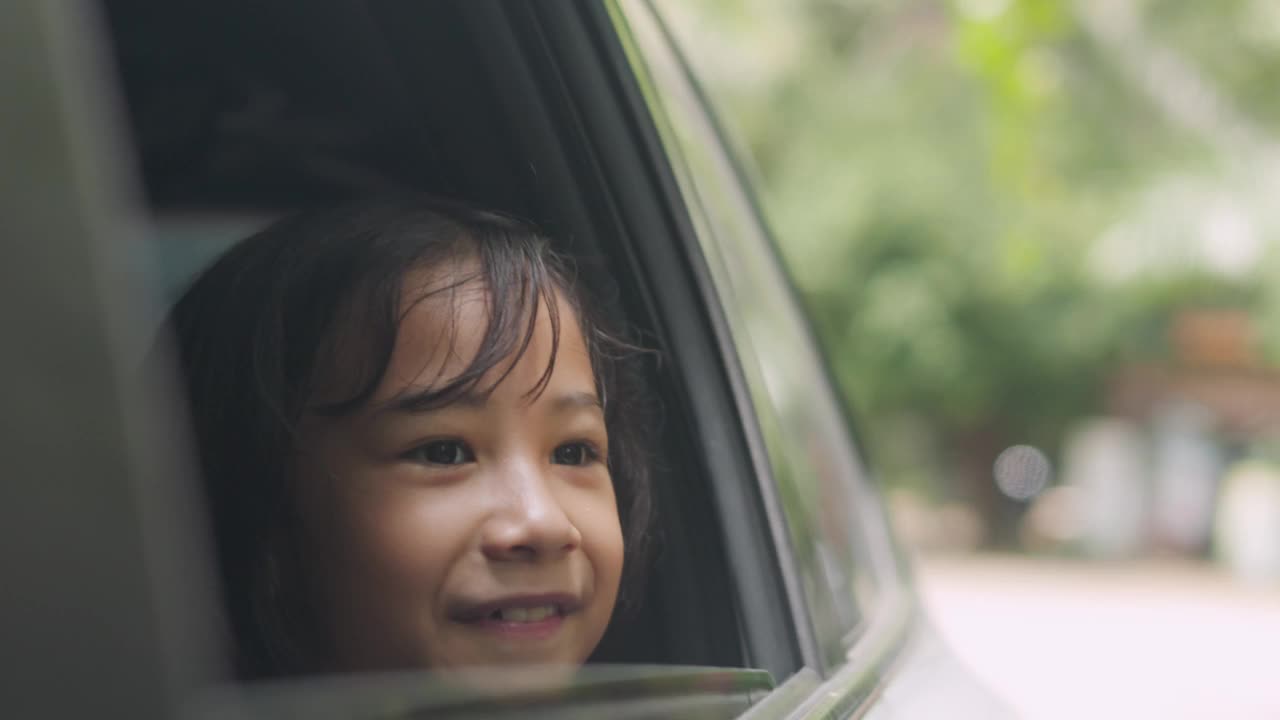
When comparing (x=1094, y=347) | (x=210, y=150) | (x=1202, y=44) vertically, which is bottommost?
(x=1094, y=347)

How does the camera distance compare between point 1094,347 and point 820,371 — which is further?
point 1094,347

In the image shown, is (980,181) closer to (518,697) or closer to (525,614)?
(525,614)

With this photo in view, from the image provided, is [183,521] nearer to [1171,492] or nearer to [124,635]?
[124,635]

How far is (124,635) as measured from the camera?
0.73 metres

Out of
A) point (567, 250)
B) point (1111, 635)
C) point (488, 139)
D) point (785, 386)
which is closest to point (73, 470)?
point (567, 250)

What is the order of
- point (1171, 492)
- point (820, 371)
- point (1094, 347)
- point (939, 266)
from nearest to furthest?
point (820, 371) → point (939, 266) → point (1094, 347) → point (1171, 492)

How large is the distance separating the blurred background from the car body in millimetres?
6002

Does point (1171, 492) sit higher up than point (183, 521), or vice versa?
point (183, 521)

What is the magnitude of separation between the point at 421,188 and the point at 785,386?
79 cm

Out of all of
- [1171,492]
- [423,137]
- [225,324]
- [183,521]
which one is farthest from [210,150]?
[1171,492]

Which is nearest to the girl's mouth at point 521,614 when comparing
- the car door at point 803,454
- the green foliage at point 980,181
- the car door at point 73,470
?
the car door at point 803,454

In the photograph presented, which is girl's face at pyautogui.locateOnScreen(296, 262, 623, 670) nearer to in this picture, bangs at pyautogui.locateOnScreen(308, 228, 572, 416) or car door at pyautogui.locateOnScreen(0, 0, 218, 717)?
bangs at pyautogui.locateOnScreen(308, 228, 572, 416)

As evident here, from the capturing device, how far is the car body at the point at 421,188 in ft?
2.40

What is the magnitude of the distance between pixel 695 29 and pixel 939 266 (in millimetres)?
6306
